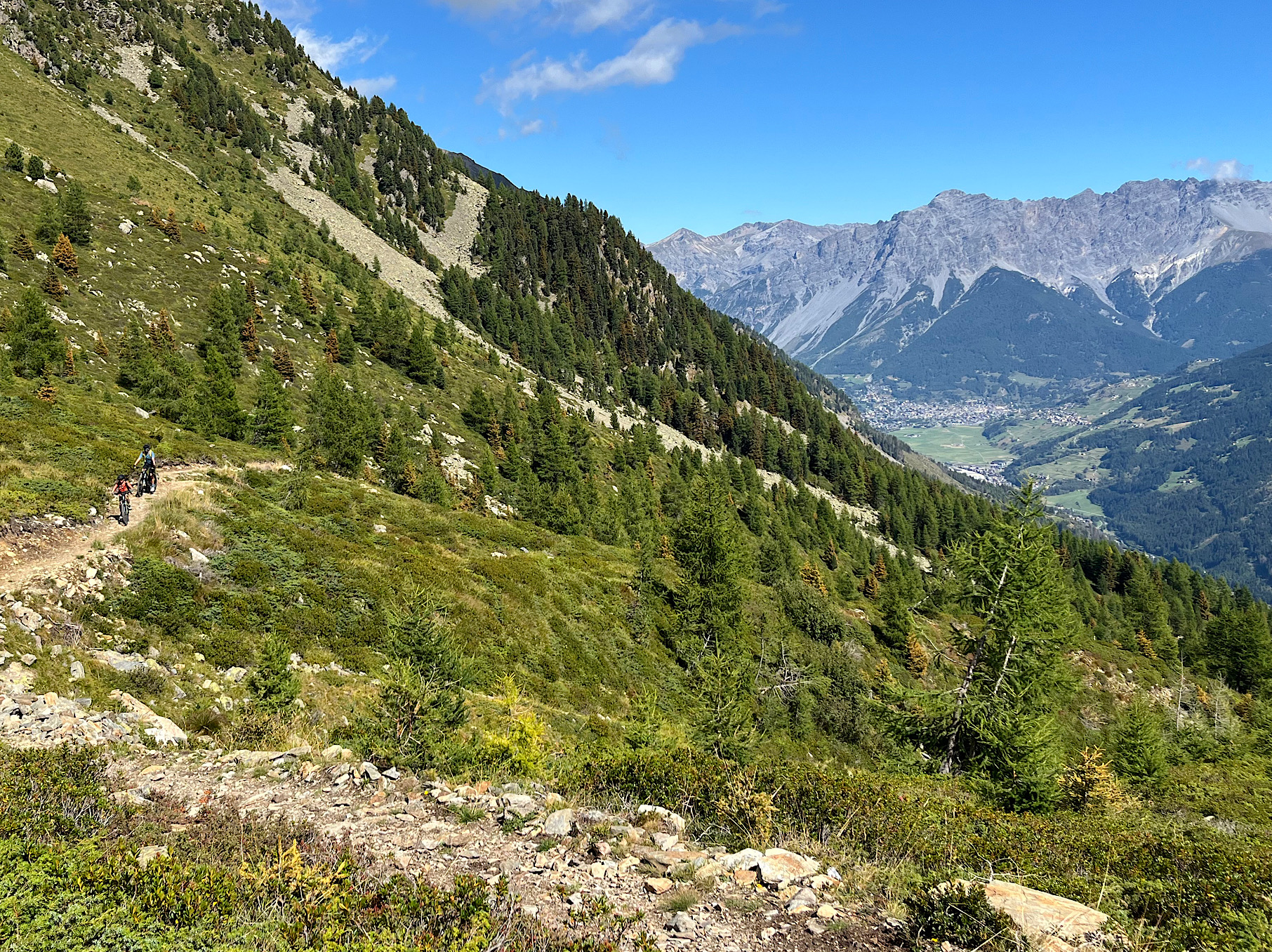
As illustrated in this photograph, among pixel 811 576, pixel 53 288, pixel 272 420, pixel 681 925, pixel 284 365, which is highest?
pixel 53 288

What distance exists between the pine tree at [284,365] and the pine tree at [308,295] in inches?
551

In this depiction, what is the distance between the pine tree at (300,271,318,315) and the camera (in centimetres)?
7144

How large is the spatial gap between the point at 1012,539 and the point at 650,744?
16824 millimetres

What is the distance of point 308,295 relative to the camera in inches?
2862

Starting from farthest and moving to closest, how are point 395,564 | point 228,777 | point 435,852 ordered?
point 395,564, point 228,777, point 435,852

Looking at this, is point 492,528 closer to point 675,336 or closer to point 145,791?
point 145,791

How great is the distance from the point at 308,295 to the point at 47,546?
62.4 metres

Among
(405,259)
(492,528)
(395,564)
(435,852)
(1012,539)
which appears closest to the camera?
(435,852)

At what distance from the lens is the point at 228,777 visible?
11.1 m

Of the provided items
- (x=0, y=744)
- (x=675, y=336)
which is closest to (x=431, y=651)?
(x=0, y=744)

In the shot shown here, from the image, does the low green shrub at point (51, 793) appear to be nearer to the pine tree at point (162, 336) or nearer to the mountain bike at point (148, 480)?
the mountain bike at point (148, 480)

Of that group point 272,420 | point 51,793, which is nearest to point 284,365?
point 272,420

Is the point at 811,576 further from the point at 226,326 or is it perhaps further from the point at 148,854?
the point at 148,854

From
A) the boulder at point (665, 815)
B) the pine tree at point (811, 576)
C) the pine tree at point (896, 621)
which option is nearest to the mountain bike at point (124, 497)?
the boulder at point (665, 815)
